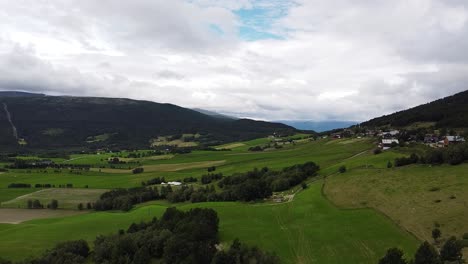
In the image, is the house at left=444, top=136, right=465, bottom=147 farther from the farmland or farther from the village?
the farmland

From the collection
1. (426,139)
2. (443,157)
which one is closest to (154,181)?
(443,157)

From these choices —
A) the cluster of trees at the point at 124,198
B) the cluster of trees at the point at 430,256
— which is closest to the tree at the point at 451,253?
the cluster of trees at the point at 430,256

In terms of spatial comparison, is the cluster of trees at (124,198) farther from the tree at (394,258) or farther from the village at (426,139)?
the village at (426,139)

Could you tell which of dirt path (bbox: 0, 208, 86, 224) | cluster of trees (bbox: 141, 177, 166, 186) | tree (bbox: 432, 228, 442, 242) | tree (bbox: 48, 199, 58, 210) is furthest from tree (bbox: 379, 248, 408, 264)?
cluster of trees (bbox: 141, 177, 166, 186)

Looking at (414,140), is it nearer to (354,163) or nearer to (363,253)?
(354,163)

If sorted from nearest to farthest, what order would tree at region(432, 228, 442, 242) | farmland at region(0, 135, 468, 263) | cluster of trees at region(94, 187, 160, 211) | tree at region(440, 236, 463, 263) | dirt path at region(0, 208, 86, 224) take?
tree at region(440, 236, 463, 263)
tree at region(432, 228, 442, 242)
farmland at region(0, 135, 468, 263)
dirt path at region(0, 208, 86, 224)
cluster of trees at region(94, 187, 160, 211)

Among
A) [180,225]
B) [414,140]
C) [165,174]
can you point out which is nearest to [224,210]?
[180,225]

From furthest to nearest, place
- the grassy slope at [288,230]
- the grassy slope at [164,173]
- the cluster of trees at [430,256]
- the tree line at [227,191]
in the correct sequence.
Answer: the grassy slope at [164,173] → the tree line at [227,191] → the grassy slope at [288,230] → the cluster of trees at [430,256]
